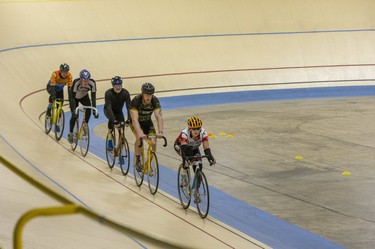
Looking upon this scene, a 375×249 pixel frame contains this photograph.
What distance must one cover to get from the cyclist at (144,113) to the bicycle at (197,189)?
703 millimetres

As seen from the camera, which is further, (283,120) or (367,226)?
(283,120)

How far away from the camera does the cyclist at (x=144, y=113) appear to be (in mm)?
8523

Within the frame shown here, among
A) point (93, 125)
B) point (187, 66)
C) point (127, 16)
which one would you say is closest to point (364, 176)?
point (93, 125)

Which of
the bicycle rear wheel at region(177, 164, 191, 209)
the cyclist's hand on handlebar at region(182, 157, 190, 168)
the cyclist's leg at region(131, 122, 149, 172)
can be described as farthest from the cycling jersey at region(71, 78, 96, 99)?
the cyclist's hand on handlebar at region(182, 157, 190, 168)

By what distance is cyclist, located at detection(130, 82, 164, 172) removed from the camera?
28.0 feet

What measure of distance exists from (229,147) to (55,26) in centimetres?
771

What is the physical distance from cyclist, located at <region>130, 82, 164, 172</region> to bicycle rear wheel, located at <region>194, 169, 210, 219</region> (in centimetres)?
95

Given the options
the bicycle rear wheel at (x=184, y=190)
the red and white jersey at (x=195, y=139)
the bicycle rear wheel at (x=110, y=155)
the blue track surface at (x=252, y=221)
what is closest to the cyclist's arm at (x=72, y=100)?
the blue track surface at (x=252, y=221)

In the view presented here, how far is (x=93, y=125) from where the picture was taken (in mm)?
14289

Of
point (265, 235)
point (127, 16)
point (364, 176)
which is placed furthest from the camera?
point (127, 16)

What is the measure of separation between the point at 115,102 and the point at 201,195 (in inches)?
100

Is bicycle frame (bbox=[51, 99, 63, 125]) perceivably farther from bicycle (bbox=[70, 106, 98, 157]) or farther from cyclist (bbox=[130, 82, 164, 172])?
cyclist (bbox=[130, 82, 164, 172])

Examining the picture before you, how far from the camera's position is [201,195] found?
773cm

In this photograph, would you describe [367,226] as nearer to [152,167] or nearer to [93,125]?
[152,167]
